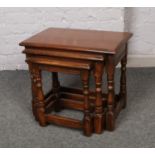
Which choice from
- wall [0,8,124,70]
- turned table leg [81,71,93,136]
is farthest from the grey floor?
wall [0,8,124,70]

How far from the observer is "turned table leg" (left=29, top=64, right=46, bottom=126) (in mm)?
1457

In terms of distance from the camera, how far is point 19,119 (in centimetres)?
166

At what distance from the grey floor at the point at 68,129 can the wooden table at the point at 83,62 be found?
0.17 feet

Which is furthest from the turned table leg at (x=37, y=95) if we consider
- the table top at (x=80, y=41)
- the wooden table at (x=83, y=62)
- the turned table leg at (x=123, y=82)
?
the turned table leg at (x=123, y=82)

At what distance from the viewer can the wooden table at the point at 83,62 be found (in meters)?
1.34

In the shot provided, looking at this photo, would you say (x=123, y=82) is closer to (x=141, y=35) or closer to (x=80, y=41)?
(x=80, y=41)

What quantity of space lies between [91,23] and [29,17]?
17.7 inches

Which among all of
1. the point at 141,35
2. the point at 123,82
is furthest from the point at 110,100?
the point at 141,35

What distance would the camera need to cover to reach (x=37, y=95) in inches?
59.9

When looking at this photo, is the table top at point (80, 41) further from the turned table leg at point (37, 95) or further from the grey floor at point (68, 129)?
the grey floor at point (68, 129)

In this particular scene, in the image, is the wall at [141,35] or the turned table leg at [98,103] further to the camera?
the wall at [141,35]

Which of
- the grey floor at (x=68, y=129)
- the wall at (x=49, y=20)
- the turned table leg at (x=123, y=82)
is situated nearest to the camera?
the grey floor at (x=68, y=129)

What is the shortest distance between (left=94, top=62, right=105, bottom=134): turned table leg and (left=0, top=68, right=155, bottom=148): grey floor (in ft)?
0.15
